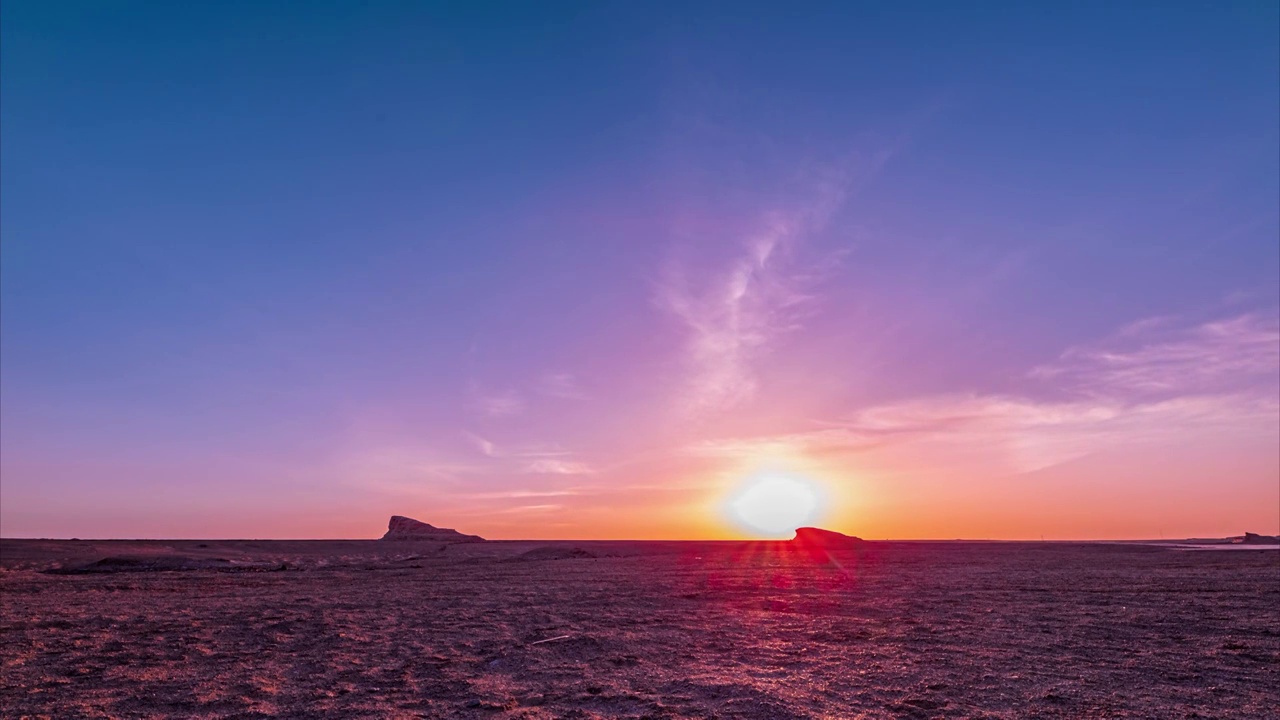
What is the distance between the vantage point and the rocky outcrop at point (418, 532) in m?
72.4

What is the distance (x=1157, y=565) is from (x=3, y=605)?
38.2m

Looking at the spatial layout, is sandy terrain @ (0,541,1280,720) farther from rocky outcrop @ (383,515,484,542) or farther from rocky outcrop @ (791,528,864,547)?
rocky outcrop @ (383,515,484,542)

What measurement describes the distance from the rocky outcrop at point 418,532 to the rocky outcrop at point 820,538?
33.9 meters

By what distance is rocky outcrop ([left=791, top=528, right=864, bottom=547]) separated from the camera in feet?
204

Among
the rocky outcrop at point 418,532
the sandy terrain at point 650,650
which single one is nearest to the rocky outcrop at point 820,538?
the rocky outcrop at point 418,532

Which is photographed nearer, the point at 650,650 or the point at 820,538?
the point at 650,650

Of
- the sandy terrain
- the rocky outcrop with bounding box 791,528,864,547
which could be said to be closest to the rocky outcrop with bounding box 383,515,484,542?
the rocky outcrop with bounding box 791,528,864,547

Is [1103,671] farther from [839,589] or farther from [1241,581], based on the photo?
[1241,581]

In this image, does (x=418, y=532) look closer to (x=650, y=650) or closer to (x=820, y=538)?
(x=820, y=538)

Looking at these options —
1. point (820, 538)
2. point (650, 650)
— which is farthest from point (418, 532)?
point (650, 650)

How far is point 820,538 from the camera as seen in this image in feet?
208

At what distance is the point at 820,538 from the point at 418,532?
38989 millimetres

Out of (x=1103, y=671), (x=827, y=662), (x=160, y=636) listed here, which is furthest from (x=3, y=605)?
(x=1103, y=671)

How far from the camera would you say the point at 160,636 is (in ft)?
42.2
